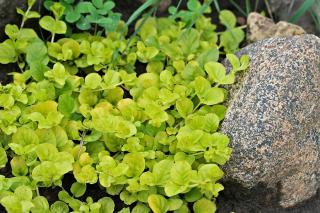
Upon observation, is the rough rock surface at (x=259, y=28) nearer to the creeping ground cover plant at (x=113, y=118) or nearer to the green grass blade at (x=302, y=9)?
the green grass blade at (x=302, y=9)

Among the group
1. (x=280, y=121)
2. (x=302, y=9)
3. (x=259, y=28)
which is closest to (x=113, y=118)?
(x=280, y=121)

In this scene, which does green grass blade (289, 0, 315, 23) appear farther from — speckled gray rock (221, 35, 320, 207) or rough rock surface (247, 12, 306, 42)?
A: speckled gray rock (221, 35, 320, 207)

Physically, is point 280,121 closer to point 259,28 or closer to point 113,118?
point 113,118

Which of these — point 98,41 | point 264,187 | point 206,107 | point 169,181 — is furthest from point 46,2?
point 264,187

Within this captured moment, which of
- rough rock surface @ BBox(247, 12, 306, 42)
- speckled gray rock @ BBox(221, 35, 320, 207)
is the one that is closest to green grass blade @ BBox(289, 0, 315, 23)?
rough rock surface @ BBox(247, 12, 306, 42)

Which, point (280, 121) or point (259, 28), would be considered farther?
point (259, 28)

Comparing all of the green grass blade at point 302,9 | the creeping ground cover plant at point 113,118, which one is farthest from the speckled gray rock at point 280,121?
the green grass blade at point 302,9

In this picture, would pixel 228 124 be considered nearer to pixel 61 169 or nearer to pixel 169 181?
pixel 169 181
